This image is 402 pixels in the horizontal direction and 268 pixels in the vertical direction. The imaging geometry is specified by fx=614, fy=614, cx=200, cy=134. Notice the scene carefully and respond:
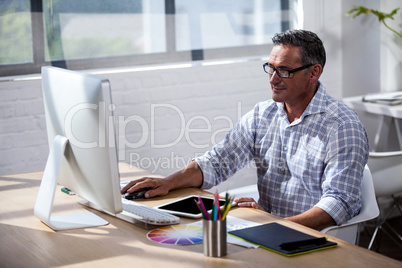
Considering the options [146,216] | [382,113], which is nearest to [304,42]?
[146,216]

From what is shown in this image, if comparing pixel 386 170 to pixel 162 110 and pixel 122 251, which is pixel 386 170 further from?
pixel 122 251

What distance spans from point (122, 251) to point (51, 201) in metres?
0.33

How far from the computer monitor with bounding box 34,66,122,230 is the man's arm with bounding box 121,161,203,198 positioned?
10.0 inches

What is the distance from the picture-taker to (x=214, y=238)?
1.55 metres

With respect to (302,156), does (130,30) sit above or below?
above

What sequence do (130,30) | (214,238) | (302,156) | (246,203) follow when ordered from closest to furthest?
(214,238) < (246,203) < (302,156) < (130,30)

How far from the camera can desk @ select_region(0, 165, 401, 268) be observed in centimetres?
154

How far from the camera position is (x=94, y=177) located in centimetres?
174

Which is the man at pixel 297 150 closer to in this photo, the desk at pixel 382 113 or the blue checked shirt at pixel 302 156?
the blue checked shirt at pixel 302 156

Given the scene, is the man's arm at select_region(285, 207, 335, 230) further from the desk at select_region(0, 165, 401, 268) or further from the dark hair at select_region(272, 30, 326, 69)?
the dark hair at select_region(272, 30, 326, 69)

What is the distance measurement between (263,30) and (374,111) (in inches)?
34.1

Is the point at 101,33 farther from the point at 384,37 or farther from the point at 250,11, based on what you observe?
the point at 384,37

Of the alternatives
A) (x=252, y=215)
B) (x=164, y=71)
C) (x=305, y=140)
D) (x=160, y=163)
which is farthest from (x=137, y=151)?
(x=252, y=215)

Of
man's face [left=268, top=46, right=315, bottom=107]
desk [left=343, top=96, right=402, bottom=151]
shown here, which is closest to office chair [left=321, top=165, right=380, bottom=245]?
man's face [left=268, top=46, right=315, bottom=107]
